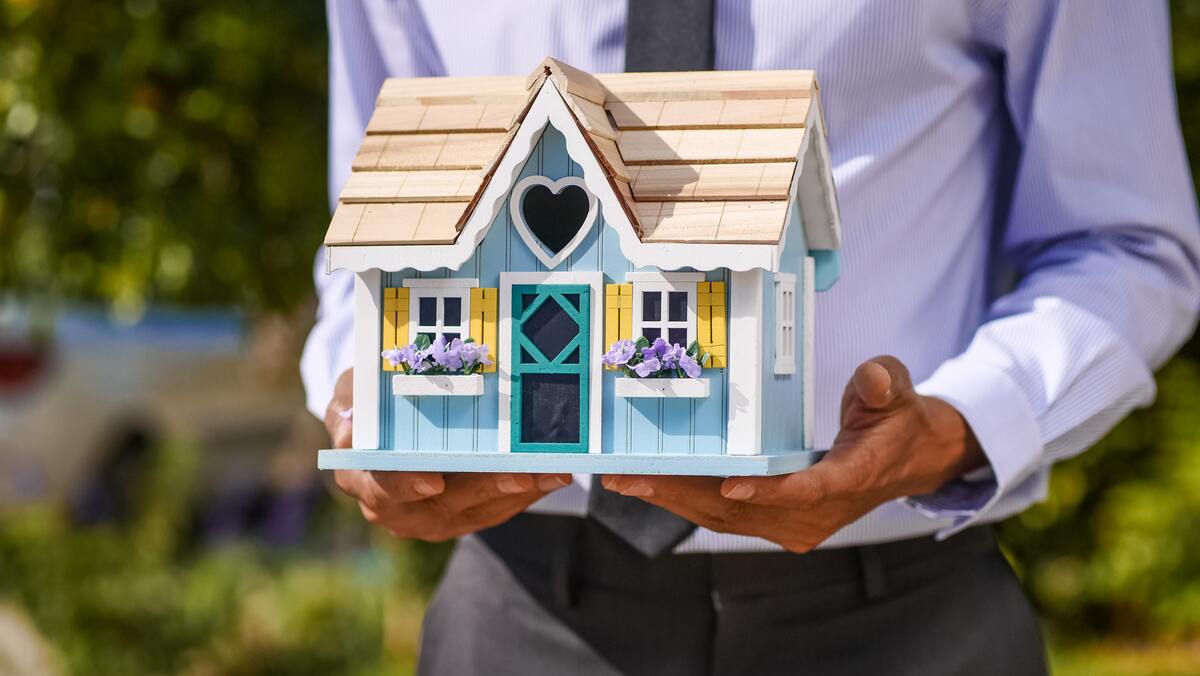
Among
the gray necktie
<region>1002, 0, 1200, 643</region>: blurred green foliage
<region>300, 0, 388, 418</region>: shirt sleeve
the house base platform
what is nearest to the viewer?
the house base platform

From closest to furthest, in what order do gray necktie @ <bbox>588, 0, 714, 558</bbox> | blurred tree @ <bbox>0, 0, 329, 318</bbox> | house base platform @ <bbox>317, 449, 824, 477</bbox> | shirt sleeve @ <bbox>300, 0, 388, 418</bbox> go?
1. house base platform @ <bbox>317, 449, 824, 477</bbox>
2. gray necktie @ <bbox>588, 0, 714, 558</bbox>
3. shirt sleeve @ <bbox>300, 0, 388, 418</bbox>
4. blurred tree @ <bbox>0, 0, 329, 318</bbox>

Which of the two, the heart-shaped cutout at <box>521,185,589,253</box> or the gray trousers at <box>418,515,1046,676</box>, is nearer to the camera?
the heart-shaped cutout at <box>521,185,589,253</box>

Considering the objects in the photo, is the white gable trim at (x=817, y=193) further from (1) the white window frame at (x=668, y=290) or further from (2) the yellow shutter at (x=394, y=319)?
(2) the yellow shutter at (x=394, y=319)

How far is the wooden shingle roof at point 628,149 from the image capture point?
145cm

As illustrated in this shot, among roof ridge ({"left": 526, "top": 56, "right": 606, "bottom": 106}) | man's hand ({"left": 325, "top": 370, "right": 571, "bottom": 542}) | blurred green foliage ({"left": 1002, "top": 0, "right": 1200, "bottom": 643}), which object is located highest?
roof ridge ({"left": 526, "top": 56, "right": 606, "bottom": 106})

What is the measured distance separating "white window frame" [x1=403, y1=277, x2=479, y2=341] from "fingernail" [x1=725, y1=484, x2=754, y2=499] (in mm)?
361

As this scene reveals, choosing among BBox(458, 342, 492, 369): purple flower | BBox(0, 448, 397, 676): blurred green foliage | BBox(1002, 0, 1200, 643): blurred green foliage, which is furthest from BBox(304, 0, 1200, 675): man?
BBox(0, 448, 397, 676): blurred green foliage

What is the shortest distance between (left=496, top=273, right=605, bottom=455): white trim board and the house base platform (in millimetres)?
61

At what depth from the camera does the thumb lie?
1.50 m

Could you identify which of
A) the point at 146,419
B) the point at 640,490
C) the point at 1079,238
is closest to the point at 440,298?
the point at 640,490

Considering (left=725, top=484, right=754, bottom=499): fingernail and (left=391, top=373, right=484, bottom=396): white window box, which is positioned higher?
(left=391, top=373, right=484, bottom=396): white window box

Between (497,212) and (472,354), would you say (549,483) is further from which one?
(497,212)

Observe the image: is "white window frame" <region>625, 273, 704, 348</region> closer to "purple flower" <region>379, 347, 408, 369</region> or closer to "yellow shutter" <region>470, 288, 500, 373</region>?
"yellow shutter" <region>470, 288, 500, 373</region>

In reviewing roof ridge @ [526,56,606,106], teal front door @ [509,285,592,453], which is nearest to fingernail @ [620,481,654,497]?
teal front door @ [509,285,592,453]
